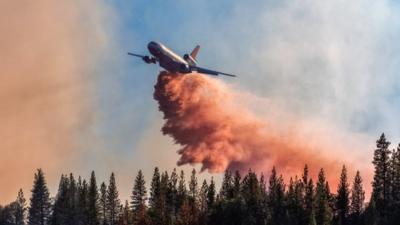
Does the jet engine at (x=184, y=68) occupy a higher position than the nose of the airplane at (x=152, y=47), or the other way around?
the nose of the airplane at (x=152, y=47)

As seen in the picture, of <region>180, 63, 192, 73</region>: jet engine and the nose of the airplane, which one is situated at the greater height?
the nose of the airplane

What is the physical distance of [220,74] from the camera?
189 m

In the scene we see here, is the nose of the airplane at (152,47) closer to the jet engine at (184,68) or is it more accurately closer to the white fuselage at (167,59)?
the white fuselage at (167,59)

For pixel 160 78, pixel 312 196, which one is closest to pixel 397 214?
pixel 312 196

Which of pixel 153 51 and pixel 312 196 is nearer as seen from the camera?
pixel 153 51

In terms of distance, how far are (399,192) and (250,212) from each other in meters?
37.4

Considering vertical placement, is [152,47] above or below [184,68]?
above

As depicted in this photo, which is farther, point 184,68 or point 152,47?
point 184,68

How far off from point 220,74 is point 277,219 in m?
39.2

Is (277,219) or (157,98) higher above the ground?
(157,98)

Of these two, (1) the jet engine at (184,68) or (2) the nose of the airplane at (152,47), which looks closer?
(2) the nose of the airplane at (152,47)

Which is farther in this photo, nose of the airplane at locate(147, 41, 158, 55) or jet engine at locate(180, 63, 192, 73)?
jet engine at locate(180, 63, 192, 73)

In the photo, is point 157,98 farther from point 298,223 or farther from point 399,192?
point 399,192

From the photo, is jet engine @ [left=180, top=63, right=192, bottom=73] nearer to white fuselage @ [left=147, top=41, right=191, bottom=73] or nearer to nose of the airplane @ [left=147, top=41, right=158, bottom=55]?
white fuselage @ [left=147, top=41, right=191, bottom=73]
